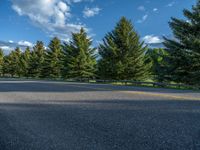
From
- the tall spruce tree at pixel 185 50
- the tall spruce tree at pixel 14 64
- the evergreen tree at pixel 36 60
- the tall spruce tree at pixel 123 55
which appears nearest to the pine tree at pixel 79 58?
the tall spruce tree at pixel 123 55

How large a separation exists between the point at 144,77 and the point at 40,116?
23955mm

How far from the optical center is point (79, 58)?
36.3 meters

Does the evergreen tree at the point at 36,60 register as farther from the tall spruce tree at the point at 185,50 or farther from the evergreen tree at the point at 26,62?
the tall spruce tree at the point at 185,50

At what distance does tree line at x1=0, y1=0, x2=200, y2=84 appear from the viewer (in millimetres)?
19906

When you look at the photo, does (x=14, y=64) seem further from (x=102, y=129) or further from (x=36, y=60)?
(x=102, y=129)

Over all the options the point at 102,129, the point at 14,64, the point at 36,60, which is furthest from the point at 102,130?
the point at 14,64

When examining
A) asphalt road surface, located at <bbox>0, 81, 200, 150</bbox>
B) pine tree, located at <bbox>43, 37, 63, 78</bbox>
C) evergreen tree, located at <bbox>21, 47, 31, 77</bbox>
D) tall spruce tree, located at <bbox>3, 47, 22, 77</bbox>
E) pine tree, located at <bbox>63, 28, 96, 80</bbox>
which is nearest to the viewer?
asphalt road surface, located at <bbox>0, 81, 200, 150</bbox>

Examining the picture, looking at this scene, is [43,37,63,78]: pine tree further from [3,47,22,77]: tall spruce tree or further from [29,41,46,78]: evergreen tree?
[3,47,22,77]: tall spruce tree

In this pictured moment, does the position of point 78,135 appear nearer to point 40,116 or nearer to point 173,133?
point 173,133

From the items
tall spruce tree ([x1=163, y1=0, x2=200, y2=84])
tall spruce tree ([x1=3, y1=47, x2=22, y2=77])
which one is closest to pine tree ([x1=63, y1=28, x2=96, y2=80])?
tall spruce tree ([x1=163, y1=0, x2=200, y2=84])

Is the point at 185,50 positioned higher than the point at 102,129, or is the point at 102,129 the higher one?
the point at 185,50

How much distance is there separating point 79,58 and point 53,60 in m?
10.5

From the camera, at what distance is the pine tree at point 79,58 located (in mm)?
35875

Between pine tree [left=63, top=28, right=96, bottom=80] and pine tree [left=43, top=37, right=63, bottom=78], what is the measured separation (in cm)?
651
